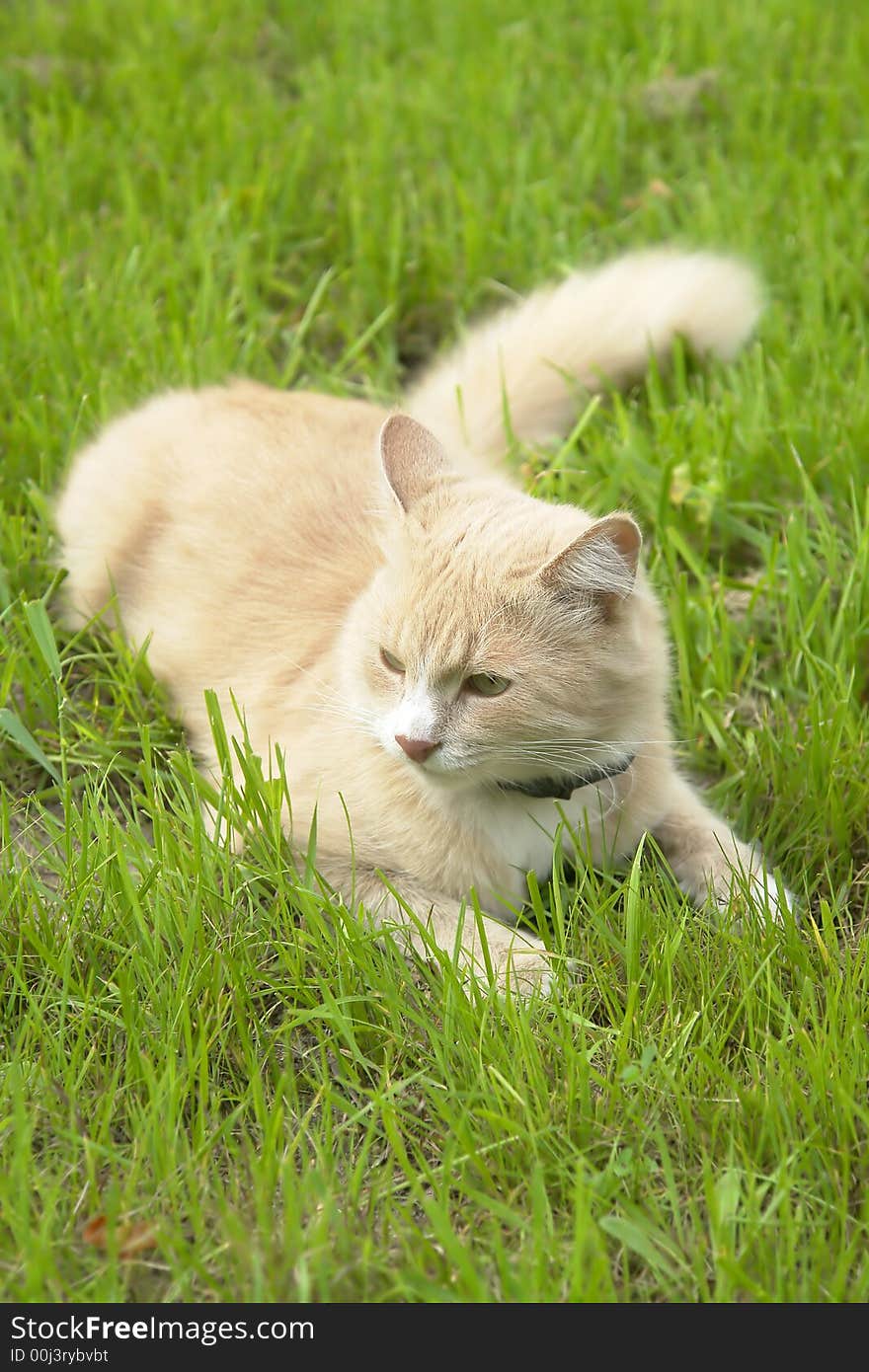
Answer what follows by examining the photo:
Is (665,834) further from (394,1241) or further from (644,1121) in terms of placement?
(394,1241)

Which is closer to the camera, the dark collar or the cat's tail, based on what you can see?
the dark collar

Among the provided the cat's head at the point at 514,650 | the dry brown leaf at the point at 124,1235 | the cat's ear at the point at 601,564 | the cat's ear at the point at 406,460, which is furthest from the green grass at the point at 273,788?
the cat's ear at the point at 406,460

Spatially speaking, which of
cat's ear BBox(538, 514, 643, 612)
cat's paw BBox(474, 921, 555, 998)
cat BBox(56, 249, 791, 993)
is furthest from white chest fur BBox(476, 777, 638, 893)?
cat's ear BBox(538, 514, 643, 612)

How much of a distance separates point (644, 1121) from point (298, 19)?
16.1 feet

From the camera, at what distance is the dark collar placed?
2391 mm

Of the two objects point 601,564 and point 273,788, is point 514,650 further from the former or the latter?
point 273,788

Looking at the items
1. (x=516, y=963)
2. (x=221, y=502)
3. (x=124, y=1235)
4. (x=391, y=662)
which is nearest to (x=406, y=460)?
(x=391, y=662)

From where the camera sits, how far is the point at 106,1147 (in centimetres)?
192

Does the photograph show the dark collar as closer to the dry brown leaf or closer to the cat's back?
the cat's back

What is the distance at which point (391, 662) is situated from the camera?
2.43 m

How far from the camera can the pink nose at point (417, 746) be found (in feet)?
7.34

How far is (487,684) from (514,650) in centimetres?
8

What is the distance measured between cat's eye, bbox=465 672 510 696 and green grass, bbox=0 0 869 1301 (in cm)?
37
